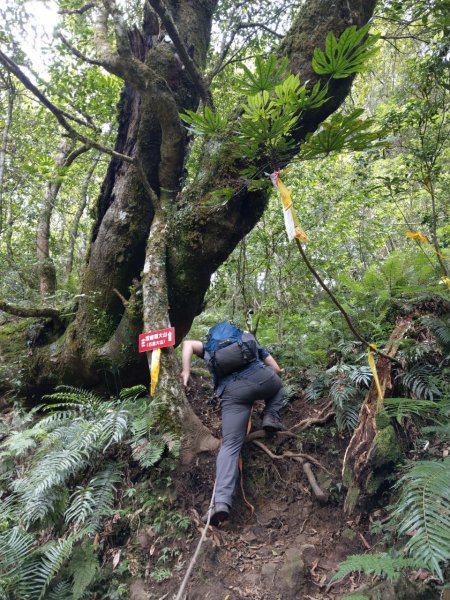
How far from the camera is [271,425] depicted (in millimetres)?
4055

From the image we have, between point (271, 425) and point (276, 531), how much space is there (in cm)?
97

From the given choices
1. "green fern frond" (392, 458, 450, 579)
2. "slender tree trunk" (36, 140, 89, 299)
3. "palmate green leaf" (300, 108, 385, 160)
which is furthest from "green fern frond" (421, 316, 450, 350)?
"slender tree trunk" (36, 140, 89, 299)

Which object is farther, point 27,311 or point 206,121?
point 27,311

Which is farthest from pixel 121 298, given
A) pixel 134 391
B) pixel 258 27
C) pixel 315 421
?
pixel 258 27

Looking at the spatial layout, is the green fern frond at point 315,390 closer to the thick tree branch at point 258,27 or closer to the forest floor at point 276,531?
the forest floor at point 276,531

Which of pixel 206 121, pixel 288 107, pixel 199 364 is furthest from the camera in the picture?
pixel 199 364

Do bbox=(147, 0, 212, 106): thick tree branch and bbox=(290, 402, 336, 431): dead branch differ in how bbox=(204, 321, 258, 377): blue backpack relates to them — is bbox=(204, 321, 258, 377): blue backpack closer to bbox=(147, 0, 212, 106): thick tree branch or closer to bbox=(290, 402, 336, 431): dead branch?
bbox=(290, 402, 336, 431): dead branch

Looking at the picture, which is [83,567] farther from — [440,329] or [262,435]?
[440,329]

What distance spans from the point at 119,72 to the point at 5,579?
204 inches

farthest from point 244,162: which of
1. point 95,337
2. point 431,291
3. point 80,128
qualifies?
point 80,128

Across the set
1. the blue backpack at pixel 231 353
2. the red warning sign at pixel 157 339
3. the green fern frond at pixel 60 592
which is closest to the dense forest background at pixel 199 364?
the green fern frond at pixel 60 592

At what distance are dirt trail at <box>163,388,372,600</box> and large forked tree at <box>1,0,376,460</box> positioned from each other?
1.67ft

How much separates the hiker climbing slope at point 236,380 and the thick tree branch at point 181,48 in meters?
3.31

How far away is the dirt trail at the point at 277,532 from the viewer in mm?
2881
